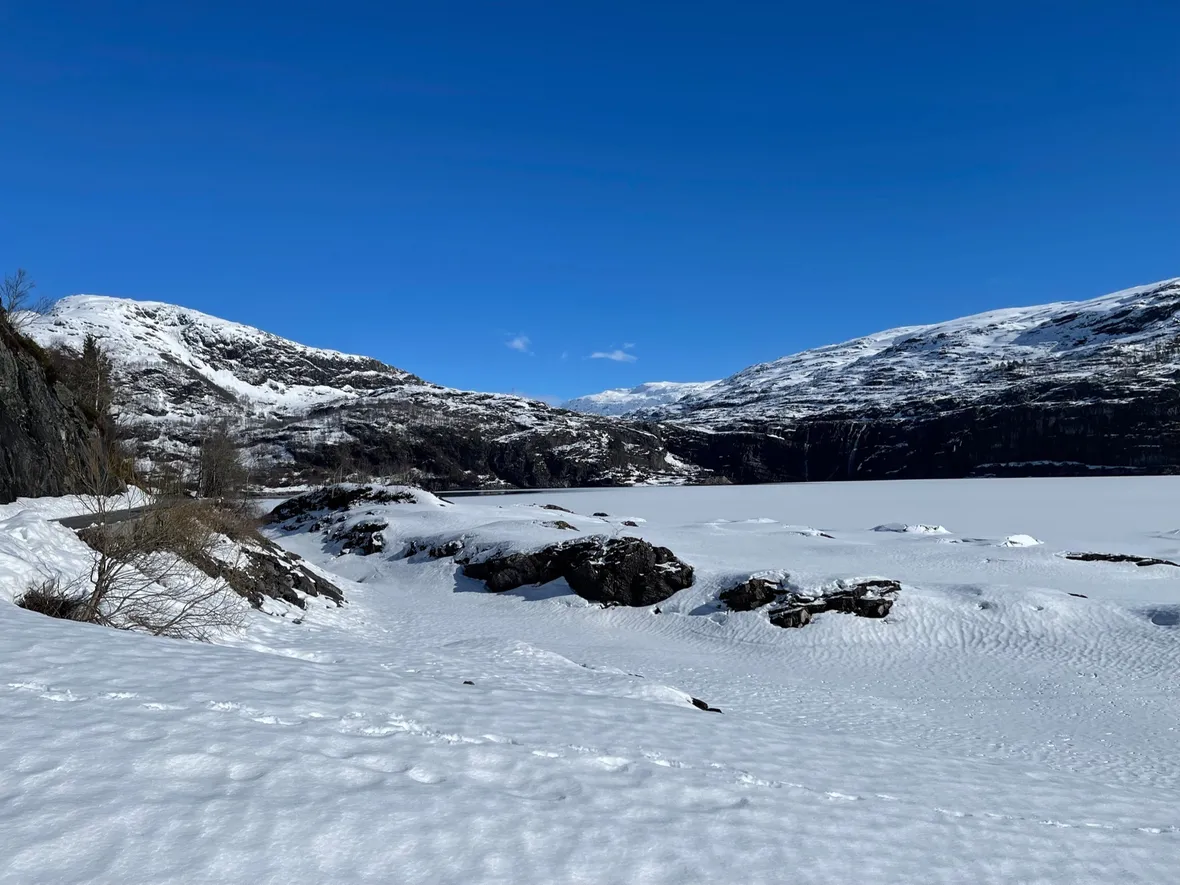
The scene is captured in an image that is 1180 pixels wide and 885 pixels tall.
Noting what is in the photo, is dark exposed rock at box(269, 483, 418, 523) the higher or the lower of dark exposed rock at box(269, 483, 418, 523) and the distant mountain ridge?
the lower

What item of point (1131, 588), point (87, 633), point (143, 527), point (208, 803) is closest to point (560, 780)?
point (208, 803)

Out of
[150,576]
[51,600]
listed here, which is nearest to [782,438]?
[150,576]

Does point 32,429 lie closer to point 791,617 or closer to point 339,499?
point 791,617

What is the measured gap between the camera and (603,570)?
97.1 ft

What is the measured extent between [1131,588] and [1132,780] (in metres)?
20.5

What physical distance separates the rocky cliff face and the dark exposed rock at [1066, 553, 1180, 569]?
4101cm

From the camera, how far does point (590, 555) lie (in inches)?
1206

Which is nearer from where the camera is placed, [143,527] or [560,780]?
[560,780]

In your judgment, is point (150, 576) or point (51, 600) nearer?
point (51, 600)

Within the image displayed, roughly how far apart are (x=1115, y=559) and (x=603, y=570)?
2384 centimetres

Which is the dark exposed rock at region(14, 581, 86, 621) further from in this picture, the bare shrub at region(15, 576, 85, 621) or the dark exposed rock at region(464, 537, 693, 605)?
the dark exposed rock at region(464, 537, 693, 605)

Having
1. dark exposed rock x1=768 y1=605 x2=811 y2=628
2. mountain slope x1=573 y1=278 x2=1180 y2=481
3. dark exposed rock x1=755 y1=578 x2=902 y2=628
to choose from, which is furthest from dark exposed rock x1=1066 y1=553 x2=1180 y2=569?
mountain slope x1=573 y1=278 x2=1180 y2=481

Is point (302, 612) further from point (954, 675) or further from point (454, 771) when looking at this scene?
point (954, 675)

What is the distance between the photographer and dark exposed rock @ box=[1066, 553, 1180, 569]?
99.2 feet
